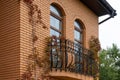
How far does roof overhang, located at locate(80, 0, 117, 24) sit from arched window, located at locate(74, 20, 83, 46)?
103cm

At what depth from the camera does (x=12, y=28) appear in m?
10.3

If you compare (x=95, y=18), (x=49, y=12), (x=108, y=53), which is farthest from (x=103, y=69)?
(x=49, y=12)

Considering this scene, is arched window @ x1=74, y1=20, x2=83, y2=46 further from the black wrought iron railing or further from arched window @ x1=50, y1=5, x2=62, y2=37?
arched window @ x1=50, y1=5, x2=62, y2=37

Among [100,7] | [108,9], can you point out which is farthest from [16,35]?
[108,9]

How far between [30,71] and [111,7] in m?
6.42

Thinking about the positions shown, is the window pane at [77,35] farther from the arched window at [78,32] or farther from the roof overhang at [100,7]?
the roof overhang at [100,7]

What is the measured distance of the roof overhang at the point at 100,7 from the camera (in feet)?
47.9

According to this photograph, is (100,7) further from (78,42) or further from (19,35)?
(19,35)

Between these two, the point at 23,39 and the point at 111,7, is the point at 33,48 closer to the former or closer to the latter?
the point at 23,39

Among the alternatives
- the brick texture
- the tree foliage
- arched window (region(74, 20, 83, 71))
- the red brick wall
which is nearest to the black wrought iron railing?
arched window (region(74, 20, 83, 71))

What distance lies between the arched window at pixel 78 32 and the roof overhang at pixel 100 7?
1.03 meters

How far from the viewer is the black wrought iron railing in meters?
11.3

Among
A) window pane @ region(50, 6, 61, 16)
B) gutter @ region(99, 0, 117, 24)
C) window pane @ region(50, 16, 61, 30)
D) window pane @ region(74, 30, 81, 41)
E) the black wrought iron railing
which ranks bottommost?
the black wrought iron railing

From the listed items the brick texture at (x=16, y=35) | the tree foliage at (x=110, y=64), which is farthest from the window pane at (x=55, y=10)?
the tree foliage at (x=110, y=64)
